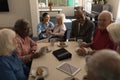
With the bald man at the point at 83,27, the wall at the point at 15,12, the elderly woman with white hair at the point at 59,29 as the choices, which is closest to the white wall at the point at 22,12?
the wall at the point at 15,12

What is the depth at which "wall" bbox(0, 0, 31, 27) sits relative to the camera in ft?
15.6

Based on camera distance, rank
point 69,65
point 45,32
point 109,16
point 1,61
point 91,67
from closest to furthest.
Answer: point 91,67, point 1,61, point 69,65, point 109,16, point 45,32

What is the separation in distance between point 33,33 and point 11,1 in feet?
4.03

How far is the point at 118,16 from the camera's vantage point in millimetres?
4742

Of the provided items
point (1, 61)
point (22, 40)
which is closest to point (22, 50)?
point (22, 40)

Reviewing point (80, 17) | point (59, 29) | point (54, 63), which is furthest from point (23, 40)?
point (59, 29)

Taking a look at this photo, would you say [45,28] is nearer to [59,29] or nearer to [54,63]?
[59,29]

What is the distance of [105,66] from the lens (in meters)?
0.75

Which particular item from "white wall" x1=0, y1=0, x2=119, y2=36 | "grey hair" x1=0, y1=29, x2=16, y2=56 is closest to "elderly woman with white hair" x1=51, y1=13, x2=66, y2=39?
"white wall" x1=0, y1=0, x2=119, y2=36

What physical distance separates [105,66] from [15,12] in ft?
15.1

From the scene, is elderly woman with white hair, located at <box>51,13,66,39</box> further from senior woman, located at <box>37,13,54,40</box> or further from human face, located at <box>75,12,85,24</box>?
human face, located at <box>75,12,85,24</box>

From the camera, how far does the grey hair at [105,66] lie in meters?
0.73

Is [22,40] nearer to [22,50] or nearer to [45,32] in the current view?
[22,50]

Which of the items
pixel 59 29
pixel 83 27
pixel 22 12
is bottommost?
pixel 59 29
